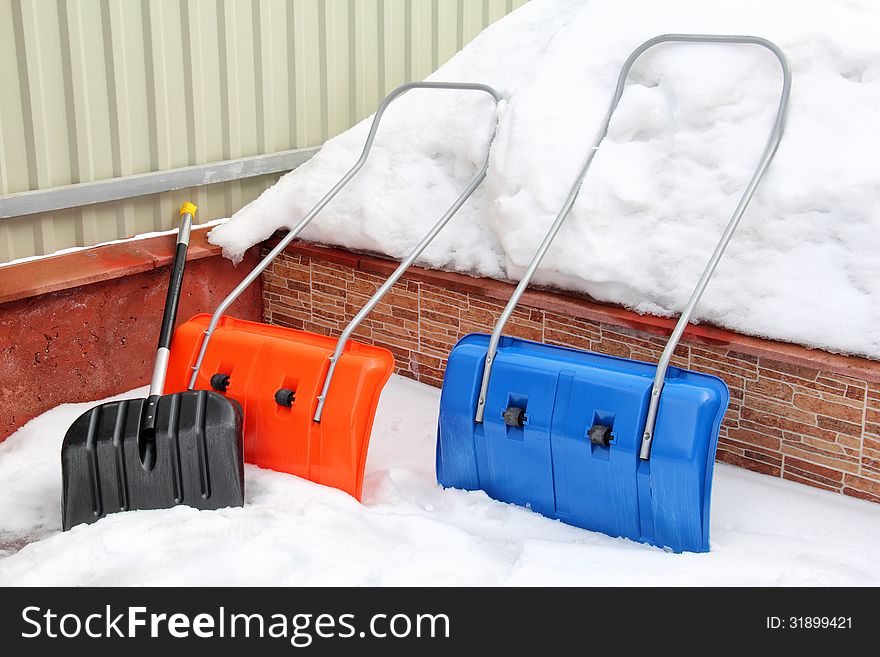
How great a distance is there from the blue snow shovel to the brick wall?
298mm

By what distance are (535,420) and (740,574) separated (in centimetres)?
59

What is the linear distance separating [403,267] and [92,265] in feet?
3.46

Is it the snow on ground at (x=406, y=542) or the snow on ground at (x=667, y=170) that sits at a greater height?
the snow on ground at (x=667, y=170)

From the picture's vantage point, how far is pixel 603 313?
Answer: 2895mm

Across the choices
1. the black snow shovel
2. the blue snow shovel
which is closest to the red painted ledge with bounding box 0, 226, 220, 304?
the black snow shovel

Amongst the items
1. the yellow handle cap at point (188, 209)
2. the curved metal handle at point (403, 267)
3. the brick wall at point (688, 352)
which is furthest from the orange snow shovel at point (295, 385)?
Answer: the yellow handle cap at point (188, 209)

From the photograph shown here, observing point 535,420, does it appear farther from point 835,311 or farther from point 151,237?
point 151,237

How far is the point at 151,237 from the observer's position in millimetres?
3531

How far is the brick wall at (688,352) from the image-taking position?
8.38 feet

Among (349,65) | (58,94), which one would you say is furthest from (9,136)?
(349,65)

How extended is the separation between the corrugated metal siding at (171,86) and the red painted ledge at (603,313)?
0.47 m

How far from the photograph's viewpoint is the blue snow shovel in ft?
7.63

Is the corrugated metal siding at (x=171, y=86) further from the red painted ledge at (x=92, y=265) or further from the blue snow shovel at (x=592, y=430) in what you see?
the blue snow shovel at (x=592, y=430)
